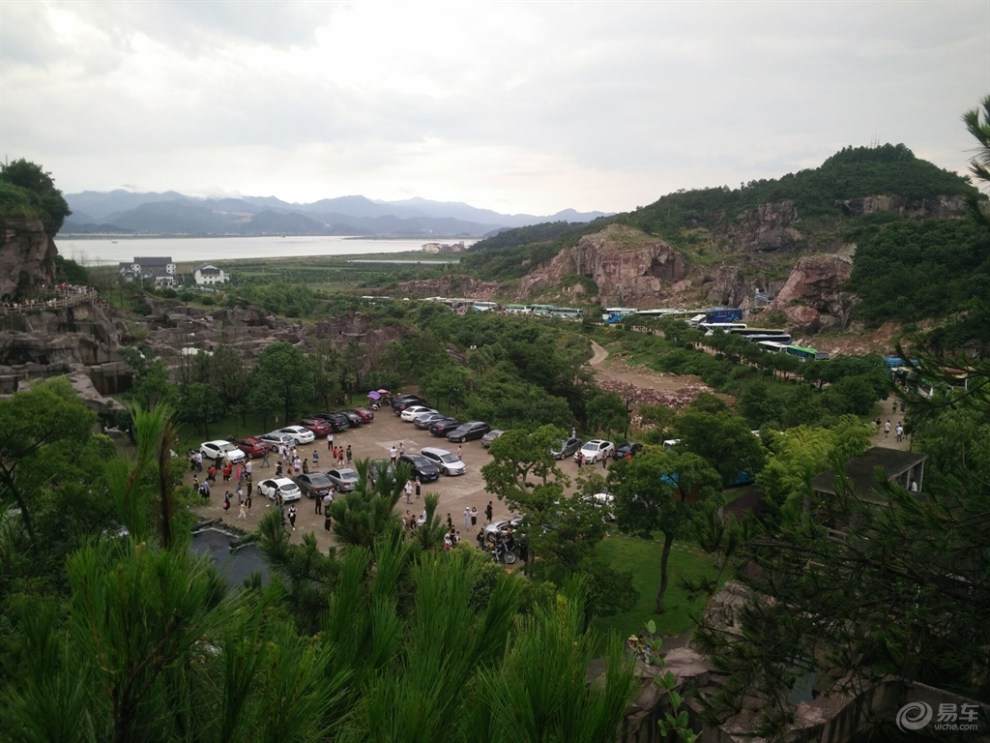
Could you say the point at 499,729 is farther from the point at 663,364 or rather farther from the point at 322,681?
the point at 663,364

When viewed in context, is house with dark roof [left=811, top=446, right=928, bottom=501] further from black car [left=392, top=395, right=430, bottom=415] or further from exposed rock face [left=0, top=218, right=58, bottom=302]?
exposed rock face [left=0, top=218, right=58, bottom=302]

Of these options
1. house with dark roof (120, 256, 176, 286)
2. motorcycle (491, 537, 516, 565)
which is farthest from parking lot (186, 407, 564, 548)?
house with dark roof (120, 256, 176, 286)

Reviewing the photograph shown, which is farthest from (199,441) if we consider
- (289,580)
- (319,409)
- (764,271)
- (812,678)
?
(764,271)

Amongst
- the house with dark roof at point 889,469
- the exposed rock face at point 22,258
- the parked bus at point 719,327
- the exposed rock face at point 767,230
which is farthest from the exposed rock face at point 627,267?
the house with dark roof at point 889,469

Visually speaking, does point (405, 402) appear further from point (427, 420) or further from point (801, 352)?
point (801, 352)

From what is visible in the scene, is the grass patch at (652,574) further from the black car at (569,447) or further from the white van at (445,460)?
the black car at (569,447)

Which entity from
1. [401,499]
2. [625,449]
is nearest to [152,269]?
[401,499]
